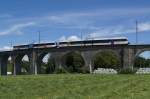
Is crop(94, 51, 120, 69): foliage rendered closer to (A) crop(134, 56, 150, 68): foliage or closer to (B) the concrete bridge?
(B) the concrete bridge

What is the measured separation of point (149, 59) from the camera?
150m

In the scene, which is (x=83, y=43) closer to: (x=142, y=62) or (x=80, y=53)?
(x=80, y=53)

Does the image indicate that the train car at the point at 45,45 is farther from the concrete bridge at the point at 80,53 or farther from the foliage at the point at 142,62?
the foliage at the point at 142,62

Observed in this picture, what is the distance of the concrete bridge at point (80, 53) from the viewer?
90125mm

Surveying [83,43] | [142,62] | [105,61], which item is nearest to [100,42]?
[83,43]

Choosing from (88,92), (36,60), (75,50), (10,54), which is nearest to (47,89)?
(88,92)

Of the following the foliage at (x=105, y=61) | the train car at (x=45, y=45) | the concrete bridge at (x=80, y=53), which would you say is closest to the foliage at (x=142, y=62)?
the foliage at (x=105, y=61)

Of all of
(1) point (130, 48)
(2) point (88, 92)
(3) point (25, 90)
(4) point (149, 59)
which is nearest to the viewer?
(2) point (88, 92)

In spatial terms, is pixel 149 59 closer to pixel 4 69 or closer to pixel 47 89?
pixel 4 69

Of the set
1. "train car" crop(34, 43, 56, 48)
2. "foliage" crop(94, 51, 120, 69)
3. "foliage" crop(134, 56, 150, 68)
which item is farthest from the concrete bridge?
"foliage" crop(134, 56, 150, 68)

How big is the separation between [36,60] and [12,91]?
280ft

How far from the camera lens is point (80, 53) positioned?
322 ft

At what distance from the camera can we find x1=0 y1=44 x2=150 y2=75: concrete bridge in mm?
Answer: 90125

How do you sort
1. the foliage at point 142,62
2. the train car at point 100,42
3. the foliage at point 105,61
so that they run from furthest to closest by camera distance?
the foliage at point 142,62
the foliage at point 105,61
the train car at point 100,42
